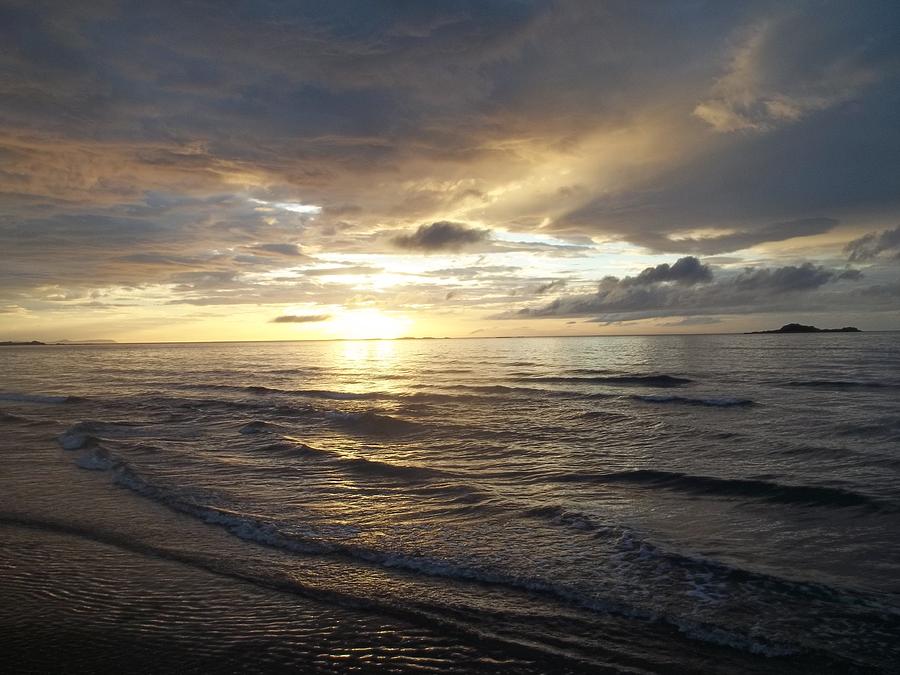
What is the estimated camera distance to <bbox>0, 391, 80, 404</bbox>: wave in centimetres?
3556

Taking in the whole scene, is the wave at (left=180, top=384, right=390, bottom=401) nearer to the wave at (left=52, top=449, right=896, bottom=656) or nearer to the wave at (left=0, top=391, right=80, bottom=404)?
the wave at (left=0, top=391, right=80, bottom=404)

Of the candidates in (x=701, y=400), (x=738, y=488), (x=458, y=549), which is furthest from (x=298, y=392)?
(x=458, y=549)

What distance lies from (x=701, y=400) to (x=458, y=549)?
25.0 metres

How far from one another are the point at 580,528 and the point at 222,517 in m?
7.20

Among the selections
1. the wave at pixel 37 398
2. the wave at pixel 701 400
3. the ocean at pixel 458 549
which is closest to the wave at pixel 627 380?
the wave at pixel 701 400

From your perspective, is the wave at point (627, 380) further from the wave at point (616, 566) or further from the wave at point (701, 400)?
the wave at point (616, 566)

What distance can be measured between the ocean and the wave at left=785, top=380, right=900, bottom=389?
13.4 metres

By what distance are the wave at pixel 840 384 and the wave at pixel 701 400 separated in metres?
9.35

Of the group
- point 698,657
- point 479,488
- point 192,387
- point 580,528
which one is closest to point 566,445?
point 479,488

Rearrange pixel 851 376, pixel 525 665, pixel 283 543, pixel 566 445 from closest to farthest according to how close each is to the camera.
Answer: pixel 525 665, pixel 283 543, pixel 566 445, pixel 851 376

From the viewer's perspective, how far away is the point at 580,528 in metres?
10.7

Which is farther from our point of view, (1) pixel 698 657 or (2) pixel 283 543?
(2) pixel 283 543

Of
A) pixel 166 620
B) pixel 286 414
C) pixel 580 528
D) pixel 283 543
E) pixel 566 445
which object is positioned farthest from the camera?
pixel 286 414

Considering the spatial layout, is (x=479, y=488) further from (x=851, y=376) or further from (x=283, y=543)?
(x=851, y=376)
